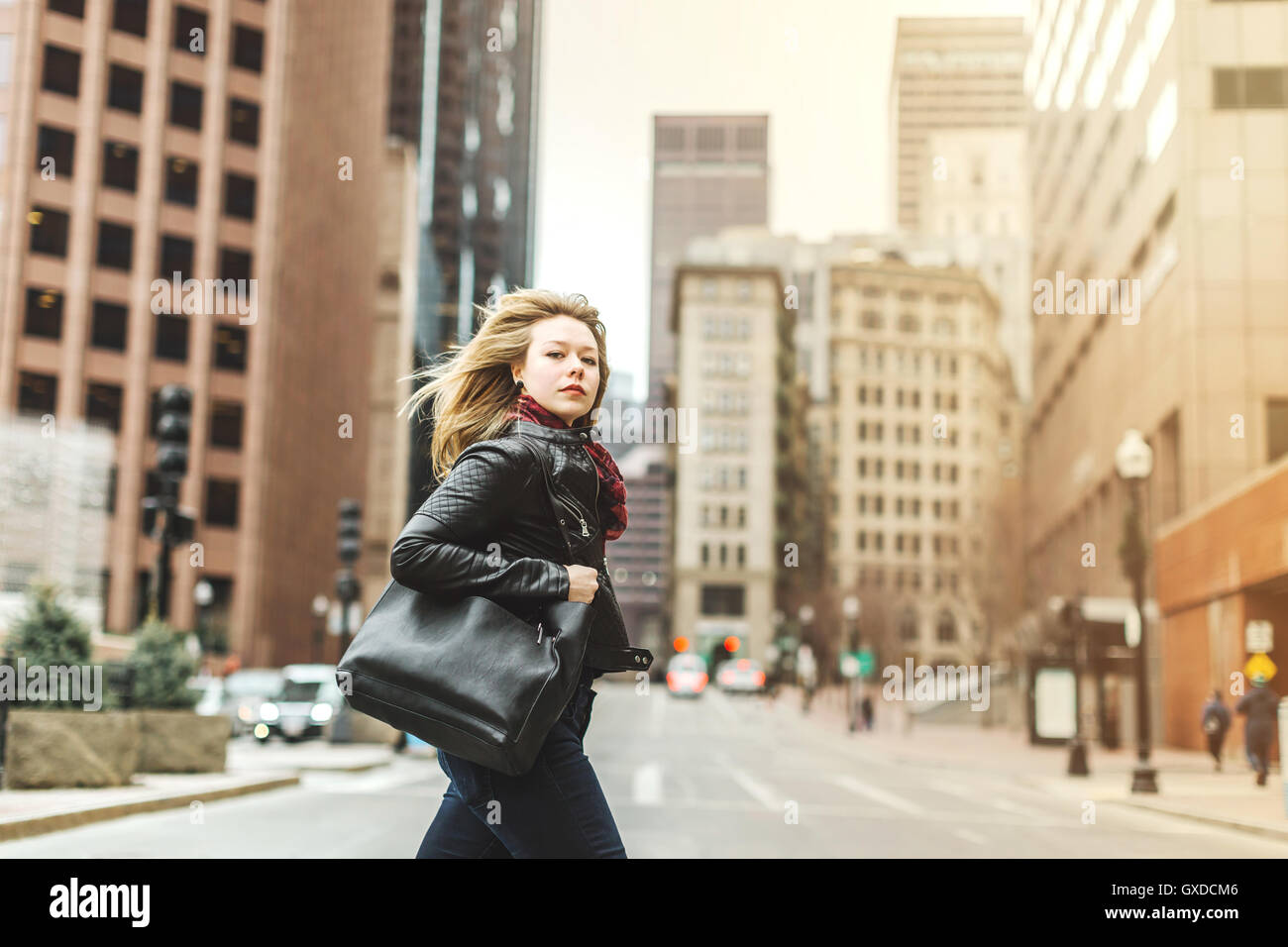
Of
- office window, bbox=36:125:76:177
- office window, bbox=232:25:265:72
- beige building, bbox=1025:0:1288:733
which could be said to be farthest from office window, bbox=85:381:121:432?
beige building, bbox=1025:0:1288:733

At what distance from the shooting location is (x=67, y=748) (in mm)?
13430

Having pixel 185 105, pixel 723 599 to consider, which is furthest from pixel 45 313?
pixel 723 599

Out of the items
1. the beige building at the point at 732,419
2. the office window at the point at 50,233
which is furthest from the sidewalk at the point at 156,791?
the beige building at the point at 732,419

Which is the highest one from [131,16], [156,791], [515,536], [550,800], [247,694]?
[131,16]

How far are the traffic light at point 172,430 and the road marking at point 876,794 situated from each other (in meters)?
9.45

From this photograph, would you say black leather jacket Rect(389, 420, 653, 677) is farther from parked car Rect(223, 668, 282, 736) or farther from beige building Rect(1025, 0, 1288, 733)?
beige building Rect(1025, 0, 1288, 733)

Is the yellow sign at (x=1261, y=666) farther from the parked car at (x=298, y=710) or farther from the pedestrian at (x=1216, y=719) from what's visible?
the parked car at (x=298, y=710)

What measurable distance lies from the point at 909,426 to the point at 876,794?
4775 inches

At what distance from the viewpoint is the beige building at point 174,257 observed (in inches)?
2263

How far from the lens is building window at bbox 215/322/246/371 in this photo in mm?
61750

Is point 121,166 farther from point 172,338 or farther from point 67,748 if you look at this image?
point 67,748
